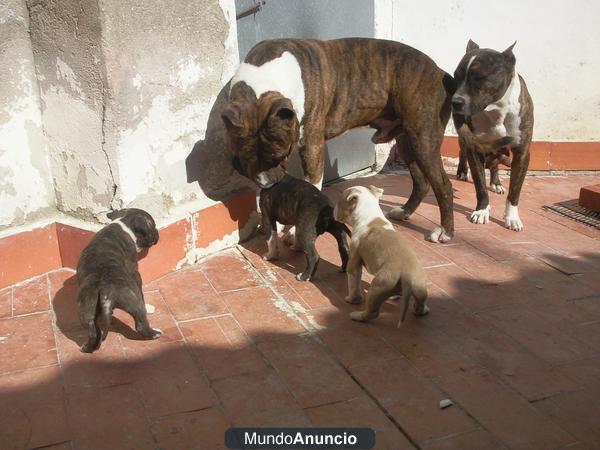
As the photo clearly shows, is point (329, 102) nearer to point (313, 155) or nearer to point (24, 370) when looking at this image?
point (313, 155)

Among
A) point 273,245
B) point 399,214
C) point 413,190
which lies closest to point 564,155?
point 413,190

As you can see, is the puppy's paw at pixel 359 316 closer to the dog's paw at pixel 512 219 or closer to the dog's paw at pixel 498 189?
the dog's paw at pixel 512 219

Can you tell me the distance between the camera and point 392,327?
11.5 ft

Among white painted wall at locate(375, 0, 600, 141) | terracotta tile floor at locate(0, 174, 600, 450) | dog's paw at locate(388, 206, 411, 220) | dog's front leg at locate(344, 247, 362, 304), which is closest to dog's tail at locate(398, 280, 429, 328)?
terracotta tile floor at locate(0, 174, 600, 450)

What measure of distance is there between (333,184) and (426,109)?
1861 mm

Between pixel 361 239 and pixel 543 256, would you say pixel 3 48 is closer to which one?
pixel 361 239

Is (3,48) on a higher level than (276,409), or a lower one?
higher

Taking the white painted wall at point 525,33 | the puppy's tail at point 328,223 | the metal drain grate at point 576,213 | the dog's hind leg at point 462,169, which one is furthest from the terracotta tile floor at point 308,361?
the white painted wall at point 525,33

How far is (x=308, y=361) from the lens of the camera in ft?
10.4

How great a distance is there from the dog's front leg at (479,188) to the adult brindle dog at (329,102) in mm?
597

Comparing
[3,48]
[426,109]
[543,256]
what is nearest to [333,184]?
[426,109]

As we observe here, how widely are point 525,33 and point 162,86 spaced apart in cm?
437

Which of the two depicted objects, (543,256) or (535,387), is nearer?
(535,387)

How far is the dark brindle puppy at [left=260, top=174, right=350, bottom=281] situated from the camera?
157 inches
